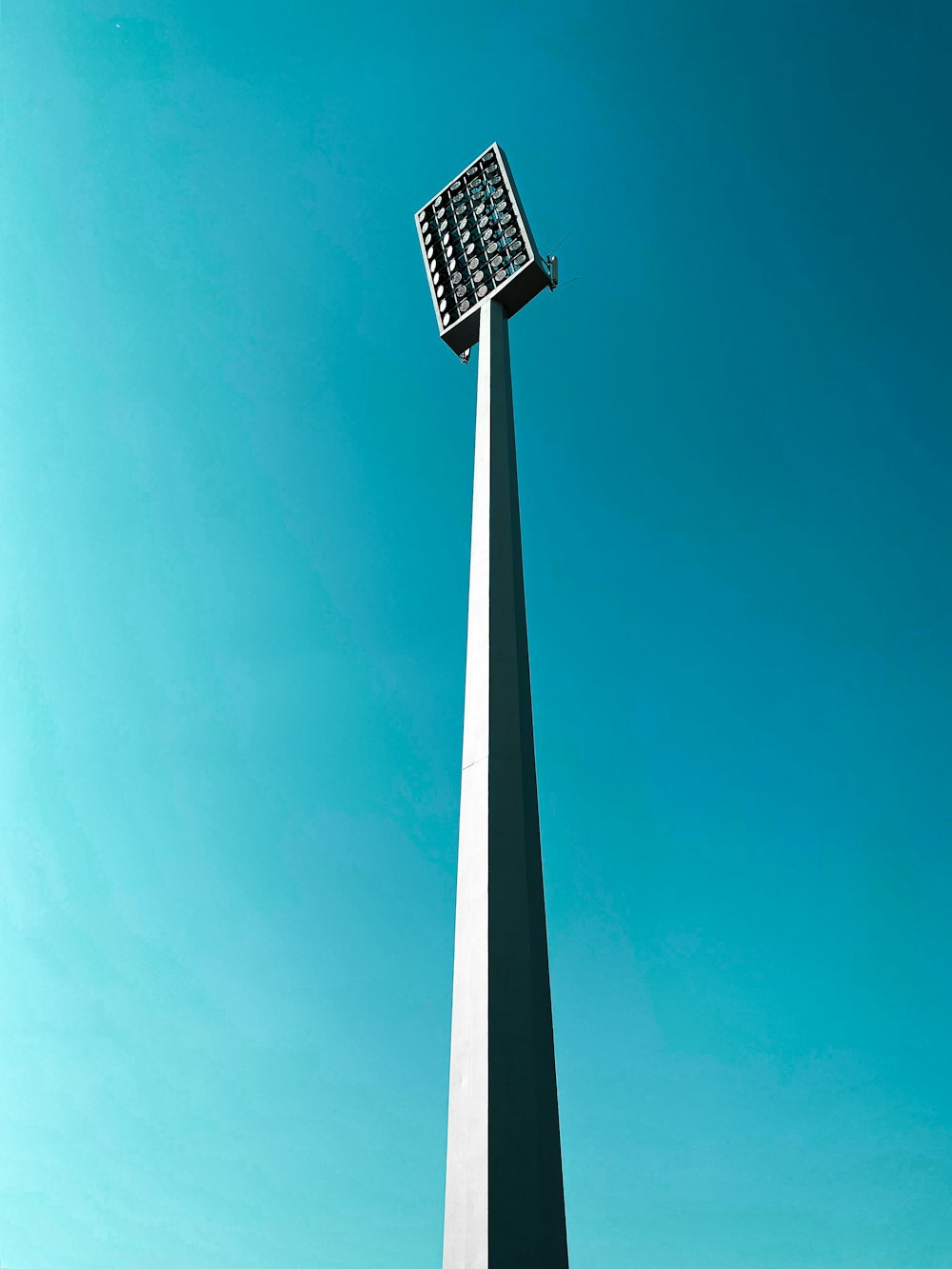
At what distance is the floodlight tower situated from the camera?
6.22 metres

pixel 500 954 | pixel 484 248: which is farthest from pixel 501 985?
pixel 484 248

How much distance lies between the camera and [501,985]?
716cm

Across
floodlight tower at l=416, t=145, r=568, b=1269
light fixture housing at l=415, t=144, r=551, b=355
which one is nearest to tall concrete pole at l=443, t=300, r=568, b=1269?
floodlight tower at l=416, t=145, r=568, b=1269

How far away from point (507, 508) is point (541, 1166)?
804cm

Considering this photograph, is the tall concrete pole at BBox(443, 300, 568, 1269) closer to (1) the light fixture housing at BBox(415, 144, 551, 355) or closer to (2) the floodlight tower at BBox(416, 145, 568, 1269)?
(2) the floodlight tower at BBox(416, 145, 568, 1269)

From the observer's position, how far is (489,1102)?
6480mm

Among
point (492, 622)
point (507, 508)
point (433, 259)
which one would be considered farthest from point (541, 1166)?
point (433, 259)

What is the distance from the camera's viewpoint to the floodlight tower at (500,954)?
20.4 feet

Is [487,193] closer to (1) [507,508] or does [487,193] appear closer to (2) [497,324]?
(2) [497,324]

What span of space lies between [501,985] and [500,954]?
0.27m

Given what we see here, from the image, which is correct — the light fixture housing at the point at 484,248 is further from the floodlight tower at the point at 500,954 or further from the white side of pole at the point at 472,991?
the white side of pole at the point at 472,991

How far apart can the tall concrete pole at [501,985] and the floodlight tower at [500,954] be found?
1cm

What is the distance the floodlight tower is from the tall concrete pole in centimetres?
1

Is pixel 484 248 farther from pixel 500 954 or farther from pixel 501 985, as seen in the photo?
pixel 501 985
